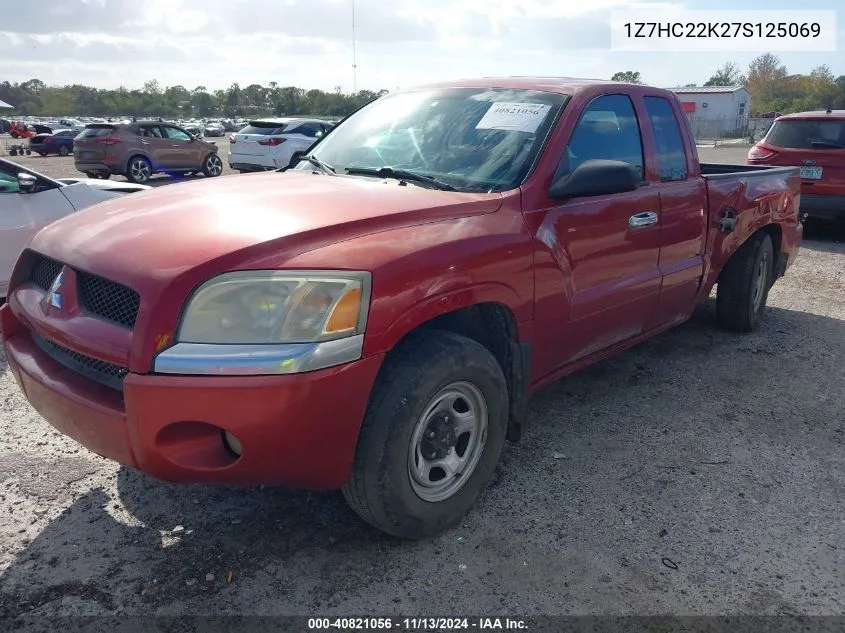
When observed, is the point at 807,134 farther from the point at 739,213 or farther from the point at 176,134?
the point at 176,134

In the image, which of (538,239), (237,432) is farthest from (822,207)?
(237,432)

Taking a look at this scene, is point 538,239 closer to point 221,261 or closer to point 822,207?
point 221,261

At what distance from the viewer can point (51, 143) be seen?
98.9 feet

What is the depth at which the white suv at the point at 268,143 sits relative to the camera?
53.7ft

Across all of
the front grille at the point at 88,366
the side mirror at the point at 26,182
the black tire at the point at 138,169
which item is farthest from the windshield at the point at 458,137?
the black tire at the point at 138,169

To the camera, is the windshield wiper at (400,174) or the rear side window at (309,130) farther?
the rear side window at (309,130)

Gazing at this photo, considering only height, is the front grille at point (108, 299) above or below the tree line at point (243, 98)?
below

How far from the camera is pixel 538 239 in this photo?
119 inches

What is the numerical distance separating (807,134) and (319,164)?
816 centimetres

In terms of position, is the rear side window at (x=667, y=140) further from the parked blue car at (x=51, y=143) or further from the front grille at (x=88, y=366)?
the parked blue car at (x=51, y=143)

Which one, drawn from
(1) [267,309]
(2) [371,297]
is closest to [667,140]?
(2) [371,297]

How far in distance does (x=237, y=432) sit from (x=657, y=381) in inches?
123

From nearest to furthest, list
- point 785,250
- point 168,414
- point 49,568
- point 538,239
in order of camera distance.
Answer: point 168,414 < point 49,568 < point 538,239 < point 785,250

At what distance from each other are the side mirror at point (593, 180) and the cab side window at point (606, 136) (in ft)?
0.34
